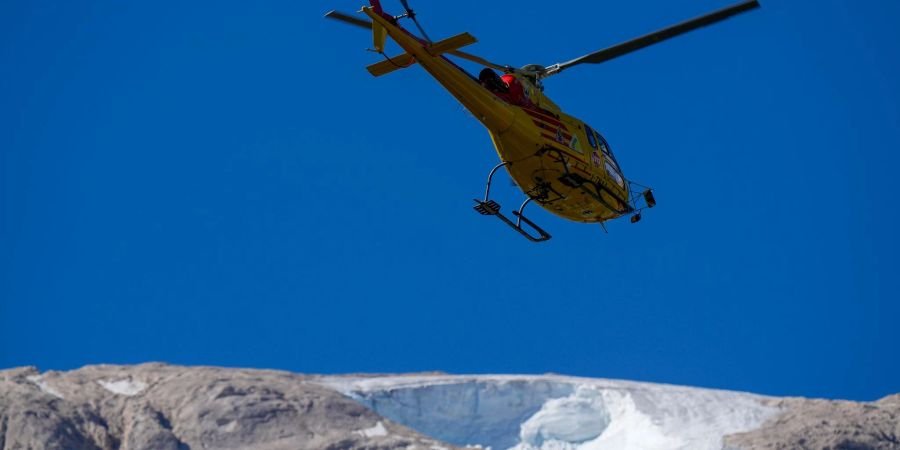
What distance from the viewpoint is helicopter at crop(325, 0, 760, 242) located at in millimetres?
31531

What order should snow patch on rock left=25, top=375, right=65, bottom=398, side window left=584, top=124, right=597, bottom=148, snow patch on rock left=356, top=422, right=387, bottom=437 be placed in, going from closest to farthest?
side window left=584, top=124, right=597, bottom=148 → snow patch on rock left=356, top=422, right=387, bottom=437 → snow patch on rock left=25, top=375, right=65, bottom=398

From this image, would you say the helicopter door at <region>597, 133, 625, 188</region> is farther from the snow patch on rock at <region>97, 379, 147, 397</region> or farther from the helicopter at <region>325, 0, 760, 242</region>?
the snow patch on rock at <region>97, 379, 147, 397</region>

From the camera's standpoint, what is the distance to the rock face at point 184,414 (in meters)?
77.9

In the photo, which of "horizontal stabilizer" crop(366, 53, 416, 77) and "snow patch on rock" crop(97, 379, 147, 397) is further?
"snow patch on rock" crop(97, 379, 147, 397)

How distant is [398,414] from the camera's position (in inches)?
3541

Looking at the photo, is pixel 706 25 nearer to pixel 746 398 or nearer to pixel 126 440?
pixel 126 440

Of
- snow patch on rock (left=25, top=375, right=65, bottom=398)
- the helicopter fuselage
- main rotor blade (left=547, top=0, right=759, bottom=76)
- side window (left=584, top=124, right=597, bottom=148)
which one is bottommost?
the helicopter fuselage

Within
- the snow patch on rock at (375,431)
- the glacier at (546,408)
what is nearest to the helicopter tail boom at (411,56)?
the snow patch on rock at (375,431)

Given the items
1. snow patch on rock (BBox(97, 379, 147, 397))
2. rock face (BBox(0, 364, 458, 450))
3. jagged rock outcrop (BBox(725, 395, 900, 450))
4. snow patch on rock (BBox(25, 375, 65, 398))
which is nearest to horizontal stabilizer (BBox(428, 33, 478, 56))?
rock face (BBox(0, 364, 458, 450))

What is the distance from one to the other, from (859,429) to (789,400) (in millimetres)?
7748

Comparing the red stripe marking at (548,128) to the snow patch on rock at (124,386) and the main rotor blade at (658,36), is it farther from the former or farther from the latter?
the snow patch on rock at (124,386)

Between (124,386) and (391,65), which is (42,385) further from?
(391,65)

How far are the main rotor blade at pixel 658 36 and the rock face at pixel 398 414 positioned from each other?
47.6m

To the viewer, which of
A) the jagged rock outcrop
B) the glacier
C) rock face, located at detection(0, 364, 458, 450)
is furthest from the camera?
the glacier
